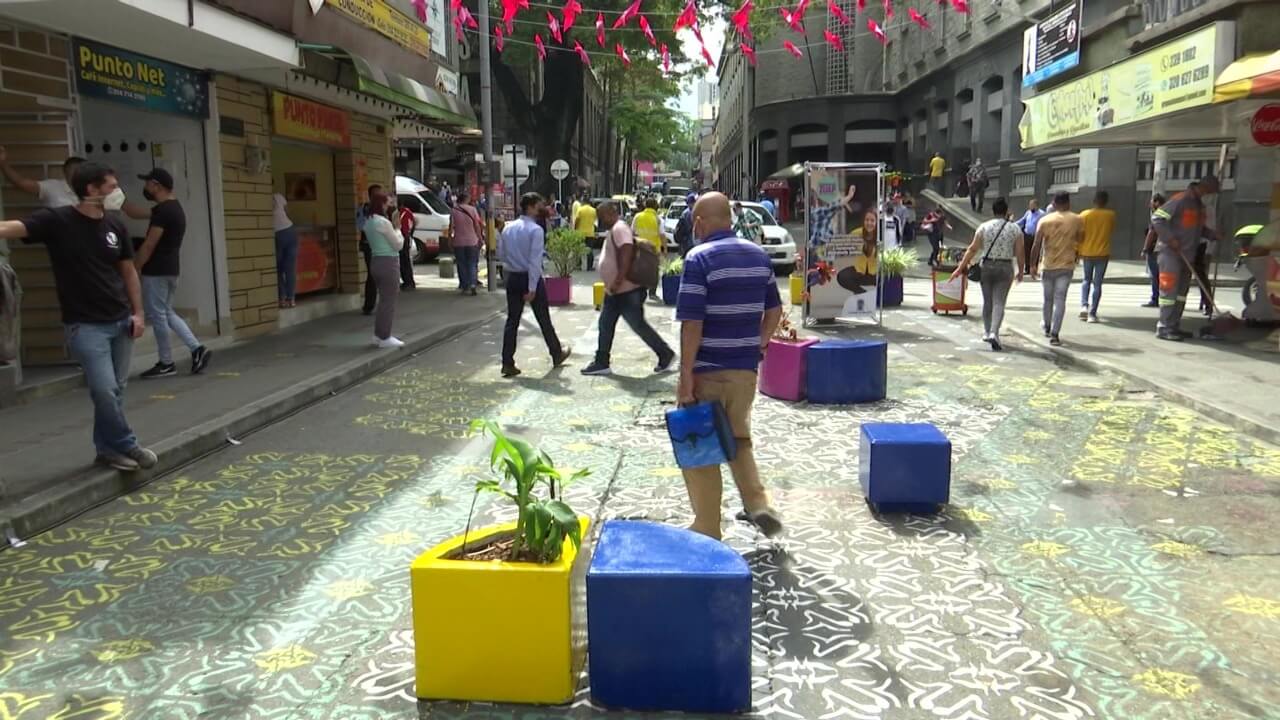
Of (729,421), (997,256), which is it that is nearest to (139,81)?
(729,421)

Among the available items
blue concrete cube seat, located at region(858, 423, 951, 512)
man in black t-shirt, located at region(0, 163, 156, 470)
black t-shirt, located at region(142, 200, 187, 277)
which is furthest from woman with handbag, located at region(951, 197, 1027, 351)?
man in black t-shirt, located at region(0, 163, 156, 470)

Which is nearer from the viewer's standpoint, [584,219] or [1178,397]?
[1178,397]

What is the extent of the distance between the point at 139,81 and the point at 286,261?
3.70 metres

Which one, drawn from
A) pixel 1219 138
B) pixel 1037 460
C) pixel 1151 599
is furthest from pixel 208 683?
pixel 1219 138

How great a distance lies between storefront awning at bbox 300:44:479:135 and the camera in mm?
11181

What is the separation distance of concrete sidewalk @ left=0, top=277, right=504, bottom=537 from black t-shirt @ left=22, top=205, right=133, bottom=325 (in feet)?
3.35

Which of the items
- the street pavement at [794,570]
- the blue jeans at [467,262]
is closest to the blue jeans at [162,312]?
the street pavement at [794,570]

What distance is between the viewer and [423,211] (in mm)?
25641

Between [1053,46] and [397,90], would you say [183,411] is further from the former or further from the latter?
[1053,46]

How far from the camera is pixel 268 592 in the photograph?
173 inches

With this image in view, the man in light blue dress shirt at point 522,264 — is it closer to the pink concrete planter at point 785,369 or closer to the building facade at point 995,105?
the pink concrete planter at point 785,369

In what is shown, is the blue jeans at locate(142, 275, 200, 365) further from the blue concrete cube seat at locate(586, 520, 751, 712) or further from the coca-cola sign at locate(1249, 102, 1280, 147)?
the coca-cola sign at locate(1249, 102, 1280, 147)

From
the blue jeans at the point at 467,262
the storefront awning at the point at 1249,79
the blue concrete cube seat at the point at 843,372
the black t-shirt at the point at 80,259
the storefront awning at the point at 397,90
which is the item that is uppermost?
the storefront awning at the point at 397,90

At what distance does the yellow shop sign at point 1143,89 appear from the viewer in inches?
450
